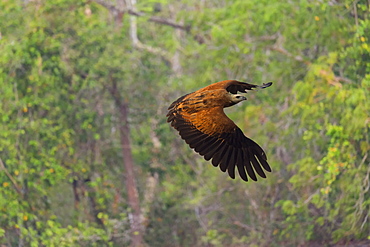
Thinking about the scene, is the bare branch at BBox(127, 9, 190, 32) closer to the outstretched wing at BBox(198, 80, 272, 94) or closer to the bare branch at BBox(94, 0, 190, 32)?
the bare branch at BBox(94, 0, 190, 32)

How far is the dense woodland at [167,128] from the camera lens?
40.5 feet

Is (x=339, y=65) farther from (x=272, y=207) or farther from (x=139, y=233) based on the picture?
(x=139, y=233)

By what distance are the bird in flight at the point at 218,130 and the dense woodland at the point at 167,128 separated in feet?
13.6

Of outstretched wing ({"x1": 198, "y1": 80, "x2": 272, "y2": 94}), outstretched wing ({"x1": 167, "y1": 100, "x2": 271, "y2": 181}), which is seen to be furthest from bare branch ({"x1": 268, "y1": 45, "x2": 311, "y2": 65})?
outstretched wing ({"x1": 167, "y1": 100, "x2": 271, "y2": 181})

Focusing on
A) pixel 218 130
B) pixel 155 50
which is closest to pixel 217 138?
pixel 218 130

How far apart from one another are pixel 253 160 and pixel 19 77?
7.89 metres

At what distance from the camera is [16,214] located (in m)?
13.3

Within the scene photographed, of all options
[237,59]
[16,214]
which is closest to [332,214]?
[237,59]

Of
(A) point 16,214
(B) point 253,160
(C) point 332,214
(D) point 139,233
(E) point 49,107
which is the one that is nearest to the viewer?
Result: (B) point 253,160

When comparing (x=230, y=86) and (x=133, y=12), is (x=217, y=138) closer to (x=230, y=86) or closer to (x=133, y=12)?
(x=230, y=86)

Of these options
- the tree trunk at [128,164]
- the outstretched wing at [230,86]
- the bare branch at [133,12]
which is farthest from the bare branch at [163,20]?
the outstretched wing at [230,86]

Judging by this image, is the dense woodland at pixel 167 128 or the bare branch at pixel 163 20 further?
the bare branch at pixel 163 20

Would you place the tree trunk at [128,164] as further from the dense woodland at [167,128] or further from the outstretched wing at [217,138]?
the outstretched wing at [217,138]

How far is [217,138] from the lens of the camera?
7.37 m
